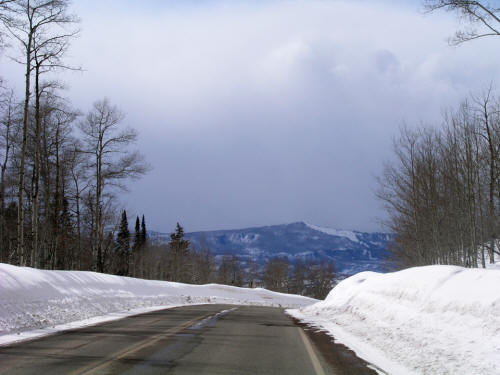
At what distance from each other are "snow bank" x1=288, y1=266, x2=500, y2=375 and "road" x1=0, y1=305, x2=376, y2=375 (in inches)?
36.5

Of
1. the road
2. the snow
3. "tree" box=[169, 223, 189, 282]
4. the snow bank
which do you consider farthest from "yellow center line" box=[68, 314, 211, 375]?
"tree" box=[169, 223, 189, 282]

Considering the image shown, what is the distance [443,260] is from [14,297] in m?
20.4

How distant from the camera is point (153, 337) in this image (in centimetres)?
1118

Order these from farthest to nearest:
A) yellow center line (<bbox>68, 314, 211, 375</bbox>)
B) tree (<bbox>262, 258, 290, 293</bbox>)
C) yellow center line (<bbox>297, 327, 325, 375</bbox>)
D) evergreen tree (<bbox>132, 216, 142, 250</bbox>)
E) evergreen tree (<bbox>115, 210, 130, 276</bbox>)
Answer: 1. tree (<bbox>262, 258, 290, 293</bbox>)
2. evergreen tree (<bbox>132, 216, 142, 250</bbox>)
3. evergreen tree (<bbox>115, 210, 130, 276</bbox>)
4. yellow center line (<bbox>297, 327, 325, 375</bbox>)
5. yellow center line (<bbox>68, 314, 211, 375</bbox>)

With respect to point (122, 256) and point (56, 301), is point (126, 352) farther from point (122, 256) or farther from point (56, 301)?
point (122, 256)

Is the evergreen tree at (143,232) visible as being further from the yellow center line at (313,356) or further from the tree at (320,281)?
the yellow center line at (313,356)

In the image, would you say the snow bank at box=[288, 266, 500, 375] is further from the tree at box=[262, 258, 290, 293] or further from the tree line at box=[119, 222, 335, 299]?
the tree at box=[262, 258, 290, 293]

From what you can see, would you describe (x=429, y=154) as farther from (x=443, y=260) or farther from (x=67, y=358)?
(x=67, y=358)

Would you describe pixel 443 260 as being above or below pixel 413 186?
below

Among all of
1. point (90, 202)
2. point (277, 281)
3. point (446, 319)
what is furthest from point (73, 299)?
point (277, 281)

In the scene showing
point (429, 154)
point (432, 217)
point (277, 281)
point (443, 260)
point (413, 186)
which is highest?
point (429, 154)

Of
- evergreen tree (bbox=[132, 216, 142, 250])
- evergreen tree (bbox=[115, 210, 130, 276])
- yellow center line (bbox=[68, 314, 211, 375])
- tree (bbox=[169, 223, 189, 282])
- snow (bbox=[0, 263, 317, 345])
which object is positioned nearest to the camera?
yellow center line (bbox=[68, 314, 211, 375])

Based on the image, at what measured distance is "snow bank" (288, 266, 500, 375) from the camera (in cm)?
764

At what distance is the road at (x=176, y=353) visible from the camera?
7.49 meters
